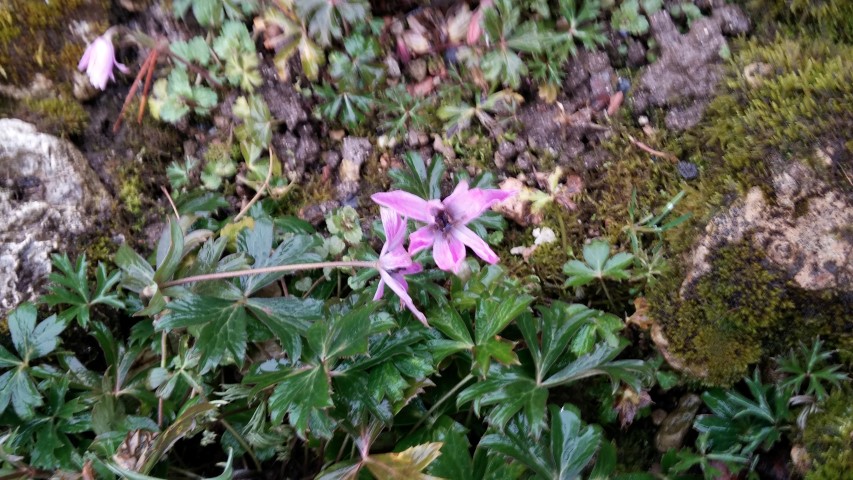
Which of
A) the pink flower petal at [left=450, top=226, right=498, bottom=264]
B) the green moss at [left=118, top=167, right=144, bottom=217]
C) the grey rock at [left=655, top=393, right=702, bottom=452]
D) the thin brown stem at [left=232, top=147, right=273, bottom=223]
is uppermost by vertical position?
the green moss at [left=118, top=167, right=144, bottom=217]

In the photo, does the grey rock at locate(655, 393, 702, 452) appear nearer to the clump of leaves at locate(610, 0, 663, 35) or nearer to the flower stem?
the flower stem

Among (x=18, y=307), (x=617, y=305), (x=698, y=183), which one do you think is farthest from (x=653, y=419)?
(x=18, y=307)

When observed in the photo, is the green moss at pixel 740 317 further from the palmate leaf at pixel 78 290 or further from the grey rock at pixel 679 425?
the palmate leaf at pixel 78 290

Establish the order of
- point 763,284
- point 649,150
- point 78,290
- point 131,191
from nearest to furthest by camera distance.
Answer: point 763,284 < point 78,290 < point 649,150 < point 131,191

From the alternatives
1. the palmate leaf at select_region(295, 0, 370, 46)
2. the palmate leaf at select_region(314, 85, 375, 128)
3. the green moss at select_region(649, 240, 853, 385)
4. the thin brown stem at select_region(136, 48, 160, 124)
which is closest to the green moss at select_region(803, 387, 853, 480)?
the green moss at select_region(649, 240, 853, 385)

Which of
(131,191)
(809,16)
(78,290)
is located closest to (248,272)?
(78,290)

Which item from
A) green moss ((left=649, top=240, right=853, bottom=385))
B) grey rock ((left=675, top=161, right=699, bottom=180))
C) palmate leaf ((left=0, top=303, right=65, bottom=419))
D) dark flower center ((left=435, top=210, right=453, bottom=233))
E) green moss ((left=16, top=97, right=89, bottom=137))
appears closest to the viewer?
dark flower center ((left=435, top=210, right=453, bottom=233))

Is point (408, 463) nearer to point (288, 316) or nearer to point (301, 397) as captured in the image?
point (301, 397)
